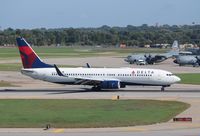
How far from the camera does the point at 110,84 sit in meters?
69.4

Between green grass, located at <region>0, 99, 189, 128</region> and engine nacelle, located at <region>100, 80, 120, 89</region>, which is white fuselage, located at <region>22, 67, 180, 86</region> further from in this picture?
green grass, located at <region>0, 99, 189, 128</region>

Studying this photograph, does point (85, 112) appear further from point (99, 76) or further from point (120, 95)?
point (99, 76)

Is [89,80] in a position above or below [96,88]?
above

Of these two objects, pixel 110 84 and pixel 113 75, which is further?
pixel 113 75

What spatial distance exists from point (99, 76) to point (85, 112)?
2339 centimetres

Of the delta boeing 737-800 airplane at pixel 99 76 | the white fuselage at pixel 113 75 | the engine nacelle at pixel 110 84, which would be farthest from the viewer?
the white fuselage at pixel 113 75

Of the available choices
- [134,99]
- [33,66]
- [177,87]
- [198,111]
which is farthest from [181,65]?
[198,111]

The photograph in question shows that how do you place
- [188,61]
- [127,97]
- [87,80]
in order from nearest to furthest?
1. [127,97]
2. [87,80]
3. [188,61]

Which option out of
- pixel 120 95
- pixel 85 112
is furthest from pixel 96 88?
pixel 85 112

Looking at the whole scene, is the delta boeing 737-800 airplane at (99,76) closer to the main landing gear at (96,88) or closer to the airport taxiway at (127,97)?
the main landing gear at (96,88)

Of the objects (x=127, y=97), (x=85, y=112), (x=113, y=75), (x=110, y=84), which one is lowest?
(x=127, y=97)

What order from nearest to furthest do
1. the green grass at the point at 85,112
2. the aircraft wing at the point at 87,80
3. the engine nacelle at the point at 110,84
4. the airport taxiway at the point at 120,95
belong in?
1. the airport taxiway at the point at 120,95
2. the green grass at the point at 85,112
3. the engine nacelle at the point at 110,84
4. the aircraft wing at the point at 87,80

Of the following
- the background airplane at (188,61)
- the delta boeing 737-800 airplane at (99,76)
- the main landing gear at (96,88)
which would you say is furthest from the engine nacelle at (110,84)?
the background airplane at (188,61)

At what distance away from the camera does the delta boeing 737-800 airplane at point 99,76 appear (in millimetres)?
69938
